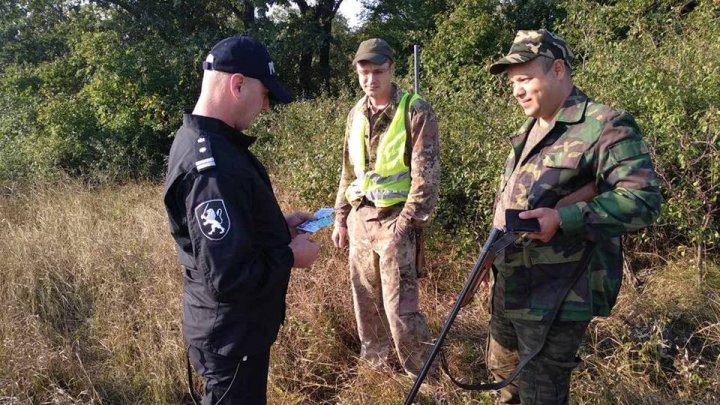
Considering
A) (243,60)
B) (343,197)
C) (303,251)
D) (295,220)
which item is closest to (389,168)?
(343,197)

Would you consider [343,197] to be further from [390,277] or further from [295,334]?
[295,334]

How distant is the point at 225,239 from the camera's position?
1670 millimetres

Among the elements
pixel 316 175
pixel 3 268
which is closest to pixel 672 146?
pixel 316 175

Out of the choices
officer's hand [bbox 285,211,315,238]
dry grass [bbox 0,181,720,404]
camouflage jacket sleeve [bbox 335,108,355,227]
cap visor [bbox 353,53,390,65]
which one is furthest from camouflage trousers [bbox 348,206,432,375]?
cap visor [bbox 353,53,390,65]

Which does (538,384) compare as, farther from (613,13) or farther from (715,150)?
(613,13)

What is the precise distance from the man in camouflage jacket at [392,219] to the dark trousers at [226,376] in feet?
3.51

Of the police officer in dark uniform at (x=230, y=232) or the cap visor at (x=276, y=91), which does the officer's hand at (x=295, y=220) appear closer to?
the police officer in dark uniform at (x=230, y=232)

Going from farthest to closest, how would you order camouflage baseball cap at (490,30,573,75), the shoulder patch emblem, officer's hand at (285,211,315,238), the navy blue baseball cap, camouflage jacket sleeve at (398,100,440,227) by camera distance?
1. camouflage jacket sleeve at (398,100,440,227)
2. officer's hand at (285,211,315,238)
3. camouflage baseball cap at (490,30,573,75)
4. the navy blue baseball cap
5. the shoulder patch emblem

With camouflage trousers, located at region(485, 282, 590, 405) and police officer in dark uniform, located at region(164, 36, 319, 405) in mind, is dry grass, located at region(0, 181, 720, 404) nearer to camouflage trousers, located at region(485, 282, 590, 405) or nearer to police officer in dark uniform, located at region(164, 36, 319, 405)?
camouflage trousers, located at region(485, 282, 590, 405)

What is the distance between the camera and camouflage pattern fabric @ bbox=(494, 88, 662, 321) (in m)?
1.76

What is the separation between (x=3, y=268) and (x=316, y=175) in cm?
282

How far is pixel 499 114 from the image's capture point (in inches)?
200

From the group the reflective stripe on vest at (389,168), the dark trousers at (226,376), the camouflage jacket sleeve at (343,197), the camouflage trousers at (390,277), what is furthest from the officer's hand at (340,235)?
the dark trousers at (226,376)

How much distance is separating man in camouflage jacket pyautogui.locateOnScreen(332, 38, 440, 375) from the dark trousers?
1069 mm
